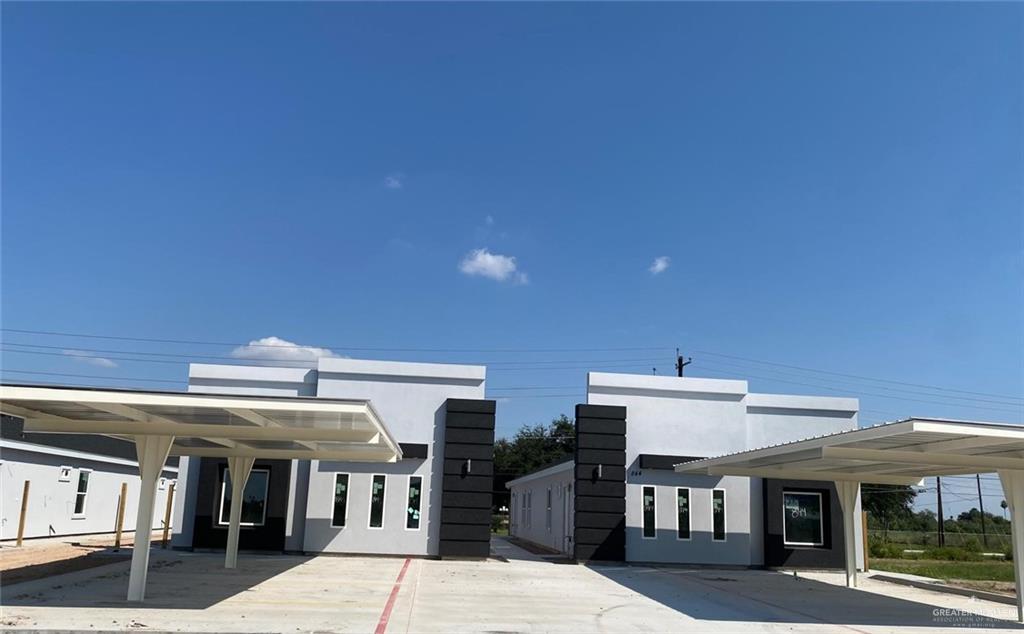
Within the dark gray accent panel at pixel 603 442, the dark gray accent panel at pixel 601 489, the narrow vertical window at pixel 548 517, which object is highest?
the dark gray accent panel at pixel 603 442

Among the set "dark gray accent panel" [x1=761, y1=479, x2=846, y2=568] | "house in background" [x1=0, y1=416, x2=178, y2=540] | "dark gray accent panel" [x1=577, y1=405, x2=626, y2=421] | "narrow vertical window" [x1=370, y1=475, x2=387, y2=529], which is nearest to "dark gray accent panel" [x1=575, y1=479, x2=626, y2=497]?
"dark gray accent panel" [x1=577, y1=405, x2=626, y2=421]

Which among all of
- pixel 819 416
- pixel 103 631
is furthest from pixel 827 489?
pixel 103 631

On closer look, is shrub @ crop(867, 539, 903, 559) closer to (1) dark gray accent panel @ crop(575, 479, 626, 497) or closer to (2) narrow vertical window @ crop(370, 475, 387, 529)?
(1) dark gray accent panel @ crop(575, 479, 626, 497)

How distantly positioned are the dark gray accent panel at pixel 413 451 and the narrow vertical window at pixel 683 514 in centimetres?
695

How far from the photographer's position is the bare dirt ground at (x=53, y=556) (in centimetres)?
1477

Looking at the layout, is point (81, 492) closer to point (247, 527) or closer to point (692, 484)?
point (247, 527)

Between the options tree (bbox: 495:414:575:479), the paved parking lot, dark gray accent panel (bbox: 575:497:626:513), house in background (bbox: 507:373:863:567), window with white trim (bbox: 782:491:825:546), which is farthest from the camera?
tree (bbox: 495:414:575:479)

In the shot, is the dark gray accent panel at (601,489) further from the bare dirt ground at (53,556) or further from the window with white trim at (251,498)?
the bare dirt ground at (53,556)

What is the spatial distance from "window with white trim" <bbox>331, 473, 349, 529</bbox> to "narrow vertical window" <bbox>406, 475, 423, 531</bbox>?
163 cm

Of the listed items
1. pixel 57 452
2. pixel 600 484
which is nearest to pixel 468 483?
pixel 600 484

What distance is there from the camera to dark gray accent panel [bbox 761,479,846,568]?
69.5ft

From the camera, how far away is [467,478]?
20.7 metres

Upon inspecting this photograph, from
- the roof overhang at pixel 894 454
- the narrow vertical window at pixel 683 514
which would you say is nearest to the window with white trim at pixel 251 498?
the narrow vertical window at pixel 683 514

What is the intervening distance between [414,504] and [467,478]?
155cm
